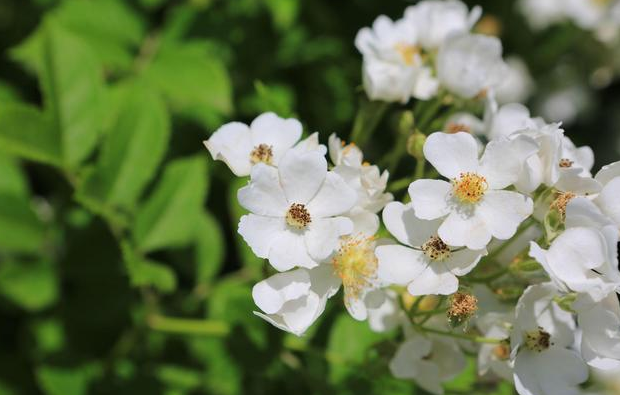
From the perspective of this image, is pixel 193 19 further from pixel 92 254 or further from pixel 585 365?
pixel 585 365

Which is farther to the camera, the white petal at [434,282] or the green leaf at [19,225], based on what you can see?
the green leaf at [19,225]

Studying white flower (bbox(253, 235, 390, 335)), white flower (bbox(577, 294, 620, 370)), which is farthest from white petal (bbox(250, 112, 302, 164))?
white flower (bbox(577, 294, 620, 370))

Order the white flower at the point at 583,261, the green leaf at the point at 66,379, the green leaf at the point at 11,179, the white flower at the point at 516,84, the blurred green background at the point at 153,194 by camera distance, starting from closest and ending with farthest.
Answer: the white flower at the point at 583,261
the blurred green background at the point at 153,194
the green leaf at the point at 66,379
the green leaf at the point at 11,179
the white flower at the point at 516,84

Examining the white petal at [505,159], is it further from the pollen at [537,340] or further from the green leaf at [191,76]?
the green leaf at [191,76]

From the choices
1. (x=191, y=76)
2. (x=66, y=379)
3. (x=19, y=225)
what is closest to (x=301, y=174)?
(x=191, y=76)

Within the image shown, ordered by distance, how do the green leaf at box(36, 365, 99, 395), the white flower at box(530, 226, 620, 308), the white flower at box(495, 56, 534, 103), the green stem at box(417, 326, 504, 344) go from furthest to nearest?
1. the white flower at box(495, 56, 534, 103)
2. the green leaf at box(36, 365, 99, 395)
3. the green stem at box(417, 326, 504, 344)
4. the white flower at box(530, 226, 620, 308)

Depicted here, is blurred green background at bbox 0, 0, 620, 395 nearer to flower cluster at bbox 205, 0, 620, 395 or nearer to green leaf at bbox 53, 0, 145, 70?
green leaf at bbox 53, 0, 145, 70

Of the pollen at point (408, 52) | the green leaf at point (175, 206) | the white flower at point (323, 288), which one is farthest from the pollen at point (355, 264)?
the green leaf at point (175, 206)
